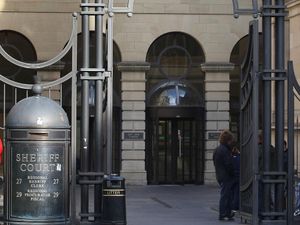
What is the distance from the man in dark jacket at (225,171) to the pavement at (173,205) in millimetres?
245

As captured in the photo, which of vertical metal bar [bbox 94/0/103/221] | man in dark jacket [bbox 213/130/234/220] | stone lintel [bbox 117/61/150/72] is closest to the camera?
vertical metal bar [bbox 94/0/103/221]

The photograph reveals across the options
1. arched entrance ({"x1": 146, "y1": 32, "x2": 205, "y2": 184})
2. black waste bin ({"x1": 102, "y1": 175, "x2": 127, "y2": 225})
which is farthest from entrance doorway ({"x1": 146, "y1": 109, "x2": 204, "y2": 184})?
black waste bin ({"x1": 102, "y1": 175, "x2": 127, "y2": 225})

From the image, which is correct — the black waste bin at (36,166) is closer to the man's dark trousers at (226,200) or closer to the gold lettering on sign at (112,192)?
the gold lettering on sign at (112,192)

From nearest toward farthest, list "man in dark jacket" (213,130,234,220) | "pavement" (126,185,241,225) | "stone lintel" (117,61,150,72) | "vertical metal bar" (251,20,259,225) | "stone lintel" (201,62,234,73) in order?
"vertical metal bar" (251,20,259,225), "man in dark jacket" (213,130,234,220), "pavement" (126,185,241,225), "stone lintel" (117,61,150,72), "stone lintel" (201,62,234,73)

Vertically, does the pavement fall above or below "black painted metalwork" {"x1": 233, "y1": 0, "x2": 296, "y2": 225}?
below

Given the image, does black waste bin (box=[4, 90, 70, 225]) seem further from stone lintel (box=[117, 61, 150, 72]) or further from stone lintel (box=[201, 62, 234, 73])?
stone lintel (box=[201, 62, 234, 73])

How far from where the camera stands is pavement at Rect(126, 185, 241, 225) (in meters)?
15.4

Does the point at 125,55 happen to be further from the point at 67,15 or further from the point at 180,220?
the point at 180,220

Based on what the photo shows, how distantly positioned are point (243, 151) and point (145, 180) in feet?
45.9

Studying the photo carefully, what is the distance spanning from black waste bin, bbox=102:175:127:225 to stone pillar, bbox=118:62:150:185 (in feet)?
49.6

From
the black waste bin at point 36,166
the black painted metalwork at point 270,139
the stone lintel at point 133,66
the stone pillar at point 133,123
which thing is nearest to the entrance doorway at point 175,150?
the stone pillar at point 133,123

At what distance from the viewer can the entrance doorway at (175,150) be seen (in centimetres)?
2823

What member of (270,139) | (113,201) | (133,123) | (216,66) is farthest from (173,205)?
(216,66)

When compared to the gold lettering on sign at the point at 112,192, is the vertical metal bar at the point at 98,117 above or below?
above
